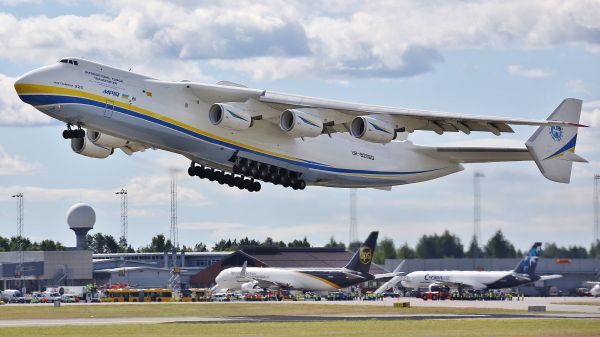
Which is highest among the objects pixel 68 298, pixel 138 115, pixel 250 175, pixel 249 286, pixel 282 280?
pixel 138 115

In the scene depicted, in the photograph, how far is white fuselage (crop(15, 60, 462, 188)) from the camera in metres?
28.8

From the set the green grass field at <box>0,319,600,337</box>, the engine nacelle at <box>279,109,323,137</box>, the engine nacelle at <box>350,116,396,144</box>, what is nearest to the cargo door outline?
the engine nacelle at <box>279,109,323,137</box>

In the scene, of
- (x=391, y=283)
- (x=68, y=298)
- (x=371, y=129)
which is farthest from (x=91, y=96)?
(x=391, y=283)

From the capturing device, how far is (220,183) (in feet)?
112

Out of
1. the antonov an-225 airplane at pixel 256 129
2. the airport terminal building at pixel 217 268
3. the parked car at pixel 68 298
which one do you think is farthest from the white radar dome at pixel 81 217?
the antonov an-225 airplane at pixel 256 129

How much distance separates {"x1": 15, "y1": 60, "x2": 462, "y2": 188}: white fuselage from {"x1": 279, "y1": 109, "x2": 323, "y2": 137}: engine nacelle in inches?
48.0

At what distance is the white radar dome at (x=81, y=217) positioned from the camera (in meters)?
82.8

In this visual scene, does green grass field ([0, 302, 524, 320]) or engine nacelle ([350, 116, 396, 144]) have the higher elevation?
engine nacelle ([350, 116, 396, 144])

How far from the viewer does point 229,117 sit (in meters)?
30.7

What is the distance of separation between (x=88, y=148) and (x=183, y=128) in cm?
A: 484

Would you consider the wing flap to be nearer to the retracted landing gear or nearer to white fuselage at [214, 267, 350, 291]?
the retracted landing gear

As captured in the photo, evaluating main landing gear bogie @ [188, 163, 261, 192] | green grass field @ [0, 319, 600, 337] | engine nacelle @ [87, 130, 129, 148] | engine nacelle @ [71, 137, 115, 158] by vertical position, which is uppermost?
engine nacelle @ [87, 130, 129, 148]

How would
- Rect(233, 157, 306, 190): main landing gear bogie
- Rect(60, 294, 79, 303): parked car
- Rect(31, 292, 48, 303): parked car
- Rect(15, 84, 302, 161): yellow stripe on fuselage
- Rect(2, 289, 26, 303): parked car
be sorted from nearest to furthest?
Rect(15, 84, 302, 161): yellow stripe on fuselage < Rect(233, 157, 306, 190): main landing gear bogie < Rect(60, 294, 79, 303): parked car < Rect(31, 292, 48, 303): parked car < Rect(2, 289, 26, 303): parked car

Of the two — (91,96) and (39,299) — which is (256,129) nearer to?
(91,96)
